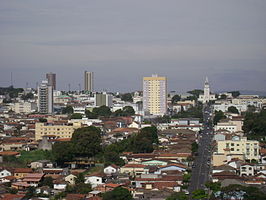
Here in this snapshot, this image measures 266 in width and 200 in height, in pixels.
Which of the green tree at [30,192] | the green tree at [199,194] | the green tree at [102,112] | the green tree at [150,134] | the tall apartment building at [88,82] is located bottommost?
the green tree at [30,192]

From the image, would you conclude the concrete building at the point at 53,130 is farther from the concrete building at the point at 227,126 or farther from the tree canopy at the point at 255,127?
the tree canopy at the point at 255,127

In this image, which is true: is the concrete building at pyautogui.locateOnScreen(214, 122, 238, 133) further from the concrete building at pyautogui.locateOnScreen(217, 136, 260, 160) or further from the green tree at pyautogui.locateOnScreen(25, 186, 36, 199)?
the green tree at pyautogui.locateOnScreen(25, 186, 36, 199)

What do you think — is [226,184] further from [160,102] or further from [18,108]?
[18,108]

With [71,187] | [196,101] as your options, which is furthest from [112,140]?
[196,101]

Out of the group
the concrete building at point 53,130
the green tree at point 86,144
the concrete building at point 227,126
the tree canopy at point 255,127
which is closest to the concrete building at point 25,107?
the concrete building at point 227,126

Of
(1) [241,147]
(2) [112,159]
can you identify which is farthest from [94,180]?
(1) [241,147]

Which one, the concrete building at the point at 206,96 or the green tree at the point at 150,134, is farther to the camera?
the concrete building at the point at 206,96

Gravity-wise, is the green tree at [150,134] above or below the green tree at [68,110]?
below
